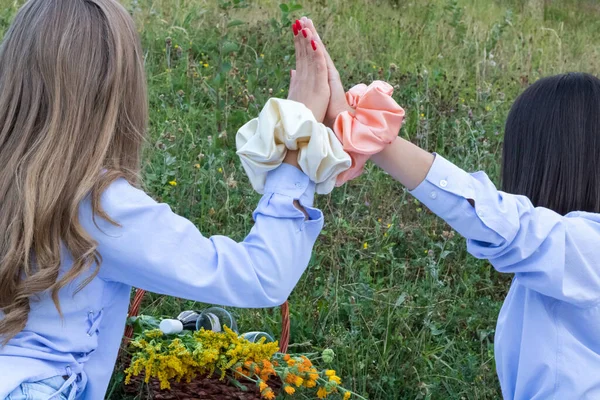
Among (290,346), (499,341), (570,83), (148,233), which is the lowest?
(290,346)

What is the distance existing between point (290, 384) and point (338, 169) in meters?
1.02

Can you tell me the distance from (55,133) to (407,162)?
75 cm

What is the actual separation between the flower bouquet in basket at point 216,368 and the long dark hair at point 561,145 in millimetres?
935

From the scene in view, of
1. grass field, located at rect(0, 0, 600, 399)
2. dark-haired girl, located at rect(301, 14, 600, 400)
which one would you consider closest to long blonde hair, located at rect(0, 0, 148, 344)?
dark-haired girl, located at rect(301, 14, 600, 400)

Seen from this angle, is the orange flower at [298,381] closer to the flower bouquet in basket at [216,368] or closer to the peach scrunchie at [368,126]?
the flower bouquet in basket at [216,368]

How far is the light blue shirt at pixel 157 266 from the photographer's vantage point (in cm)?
167

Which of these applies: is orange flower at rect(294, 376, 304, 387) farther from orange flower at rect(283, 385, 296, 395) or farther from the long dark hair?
the long dark hair

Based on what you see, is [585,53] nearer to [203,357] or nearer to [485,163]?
[485,163]

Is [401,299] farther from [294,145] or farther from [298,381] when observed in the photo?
[294,145]

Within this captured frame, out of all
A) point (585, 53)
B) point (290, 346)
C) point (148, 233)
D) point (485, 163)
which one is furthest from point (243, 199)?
point (585, 53)

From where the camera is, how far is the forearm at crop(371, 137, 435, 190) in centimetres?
185

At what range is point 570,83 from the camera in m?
2.06

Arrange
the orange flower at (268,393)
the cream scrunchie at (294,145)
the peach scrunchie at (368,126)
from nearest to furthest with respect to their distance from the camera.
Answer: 1. the cream scrunchie at (294,145)
2. the peach scrunchie at (368,126)
3. the orange flower at (268,393)

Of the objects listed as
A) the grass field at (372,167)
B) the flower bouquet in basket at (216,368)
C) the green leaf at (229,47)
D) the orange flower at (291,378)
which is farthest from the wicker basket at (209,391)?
the green leaf at (229,47)
